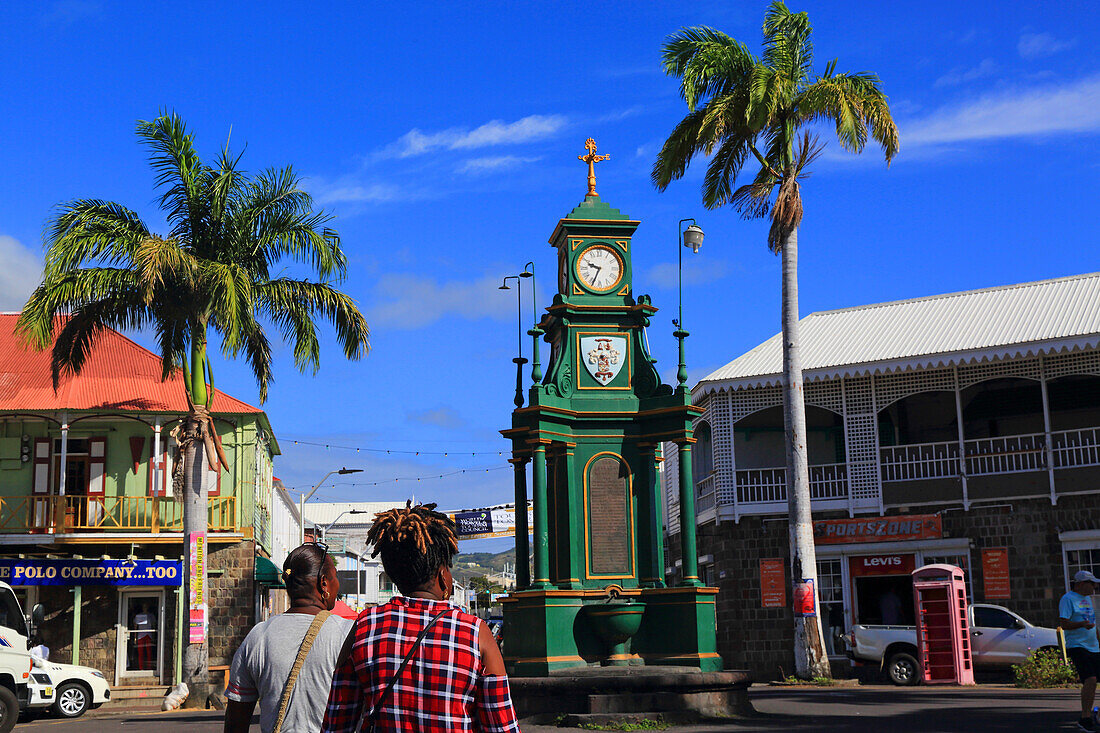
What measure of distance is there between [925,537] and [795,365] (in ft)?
21.0

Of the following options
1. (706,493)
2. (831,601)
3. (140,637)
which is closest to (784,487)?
(706,493)

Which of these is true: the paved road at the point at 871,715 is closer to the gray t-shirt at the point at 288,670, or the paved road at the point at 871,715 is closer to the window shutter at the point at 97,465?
the gray t-shirt at the point at 288,670

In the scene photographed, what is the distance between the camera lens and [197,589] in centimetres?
2262

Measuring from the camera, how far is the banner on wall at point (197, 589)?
72.4 feet

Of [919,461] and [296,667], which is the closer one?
[296,667]

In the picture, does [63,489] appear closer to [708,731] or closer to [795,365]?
[795,365]

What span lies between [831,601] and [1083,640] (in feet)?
55.3

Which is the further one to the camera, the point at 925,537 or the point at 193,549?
the point at 925,537

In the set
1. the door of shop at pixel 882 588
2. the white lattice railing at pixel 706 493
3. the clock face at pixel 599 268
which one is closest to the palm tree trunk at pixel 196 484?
the clock face at pixel 599 268

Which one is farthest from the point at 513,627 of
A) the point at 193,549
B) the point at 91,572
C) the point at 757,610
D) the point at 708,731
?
the point at 91,572

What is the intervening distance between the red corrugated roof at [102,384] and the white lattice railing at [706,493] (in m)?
11.9

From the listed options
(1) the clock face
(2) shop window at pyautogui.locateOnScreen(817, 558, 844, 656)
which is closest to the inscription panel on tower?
(1) the clock face

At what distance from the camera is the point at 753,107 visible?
2302 cm

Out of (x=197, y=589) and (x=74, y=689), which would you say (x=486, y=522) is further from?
(x=74, y=689)
